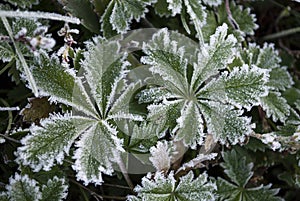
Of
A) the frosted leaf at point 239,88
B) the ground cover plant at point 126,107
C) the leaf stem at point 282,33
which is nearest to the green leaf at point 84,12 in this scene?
the ground cover plant at point 126,107

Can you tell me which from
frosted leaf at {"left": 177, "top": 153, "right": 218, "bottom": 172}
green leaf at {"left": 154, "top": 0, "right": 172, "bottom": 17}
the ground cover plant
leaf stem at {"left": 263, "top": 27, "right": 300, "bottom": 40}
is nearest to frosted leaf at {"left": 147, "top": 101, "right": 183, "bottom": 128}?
the ground cover plant

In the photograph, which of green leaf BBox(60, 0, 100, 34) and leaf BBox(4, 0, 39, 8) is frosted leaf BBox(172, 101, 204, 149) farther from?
leaf BBox(4, 0, 39, 8)

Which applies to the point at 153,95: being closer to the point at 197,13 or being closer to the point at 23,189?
the point at 197,13

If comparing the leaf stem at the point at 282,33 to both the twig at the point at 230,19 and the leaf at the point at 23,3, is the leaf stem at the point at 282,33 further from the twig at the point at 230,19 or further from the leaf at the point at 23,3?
the leaf at the point at 23,3

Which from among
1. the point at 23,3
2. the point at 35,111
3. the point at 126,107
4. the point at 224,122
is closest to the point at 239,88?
the point at 224,122

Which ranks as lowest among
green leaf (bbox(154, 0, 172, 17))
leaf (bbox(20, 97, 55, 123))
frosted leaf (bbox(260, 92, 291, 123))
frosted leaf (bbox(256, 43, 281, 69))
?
leaf (bbox(20, 97, 55, 123))

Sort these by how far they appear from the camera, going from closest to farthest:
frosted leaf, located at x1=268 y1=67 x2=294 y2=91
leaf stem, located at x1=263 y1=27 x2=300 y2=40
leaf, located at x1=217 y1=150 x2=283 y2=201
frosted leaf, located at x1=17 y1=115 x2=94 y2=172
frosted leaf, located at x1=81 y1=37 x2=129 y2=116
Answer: frosted leaf, located at x1=17 y1=115 x2=94 y2=172 < frosted leaf, located at x1=81 y1=37 x2=129 y2=116 < leaf, located at x1=217 y1=150 x2=283 y2=201 < frosted leaf, located at x1=268 y1=67 x2=294 y2=91 < leaf stem, located at x1=263 y1=27 x2=300 y2=40
